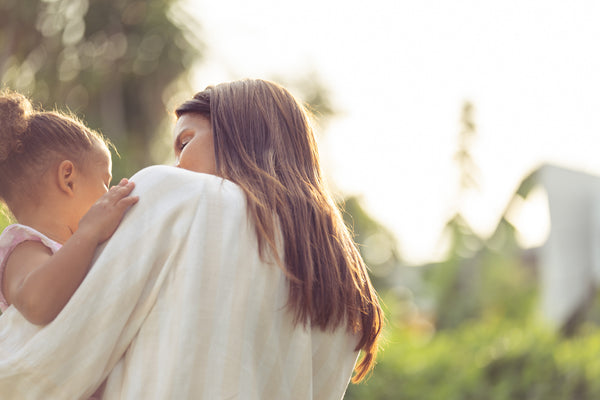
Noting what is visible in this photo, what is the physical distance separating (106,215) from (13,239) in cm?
27

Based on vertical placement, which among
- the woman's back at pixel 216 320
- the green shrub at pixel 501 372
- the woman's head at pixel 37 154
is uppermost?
the woman's head at pixel 37 154

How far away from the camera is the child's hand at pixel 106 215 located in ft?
4.72

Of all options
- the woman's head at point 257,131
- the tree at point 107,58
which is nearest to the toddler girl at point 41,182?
the woman's head at point 257,131

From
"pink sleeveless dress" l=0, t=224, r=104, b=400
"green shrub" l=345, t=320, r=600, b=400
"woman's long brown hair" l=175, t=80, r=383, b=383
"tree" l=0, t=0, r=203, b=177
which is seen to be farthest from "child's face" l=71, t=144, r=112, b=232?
"tree" l=0, t=0, r=203, b=177

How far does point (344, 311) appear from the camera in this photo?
1.59 metres

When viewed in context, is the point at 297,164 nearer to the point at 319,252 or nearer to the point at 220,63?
the point at 319,252

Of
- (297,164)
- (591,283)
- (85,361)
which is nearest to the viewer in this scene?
(85,361)

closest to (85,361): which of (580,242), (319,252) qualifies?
(319,252)

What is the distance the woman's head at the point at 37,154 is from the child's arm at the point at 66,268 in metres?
0.26

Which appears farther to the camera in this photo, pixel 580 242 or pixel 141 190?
pixel 580 242

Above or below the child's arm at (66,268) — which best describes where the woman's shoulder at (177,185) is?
above

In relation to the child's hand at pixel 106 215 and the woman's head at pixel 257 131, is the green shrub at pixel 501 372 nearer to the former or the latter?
the woman's head at pixel 257 131

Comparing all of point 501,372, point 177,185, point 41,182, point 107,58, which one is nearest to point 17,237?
Answer: point 41,182

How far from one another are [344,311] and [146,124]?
394 inches
